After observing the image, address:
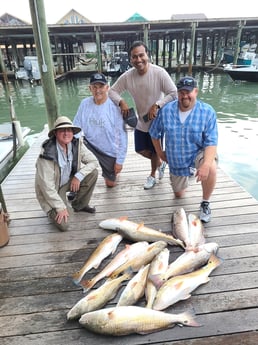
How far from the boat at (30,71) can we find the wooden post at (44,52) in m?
16.5

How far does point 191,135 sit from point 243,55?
23.6 m

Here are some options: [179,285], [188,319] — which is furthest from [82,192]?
[188,319]

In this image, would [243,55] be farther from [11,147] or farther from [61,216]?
[61,216]

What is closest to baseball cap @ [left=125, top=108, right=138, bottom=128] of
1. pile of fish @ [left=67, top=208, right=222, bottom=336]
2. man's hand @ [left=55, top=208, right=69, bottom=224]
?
pile of fish @ [left=67, top=208, right=222, bottom=336]

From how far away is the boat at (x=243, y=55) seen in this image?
20.4m

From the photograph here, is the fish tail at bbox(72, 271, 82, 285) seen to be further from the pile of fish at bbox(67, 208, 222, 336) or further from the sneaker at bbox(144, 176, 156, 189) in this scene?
the sneaker at bbox(144, 176, 156, 189)

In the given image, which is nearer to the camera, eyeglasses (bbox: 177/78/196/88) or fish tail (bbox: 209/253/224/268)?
fish tail (bbox: 209/253/224/268)

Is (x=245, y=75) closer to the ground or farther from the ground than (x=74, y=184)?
closer to the ground

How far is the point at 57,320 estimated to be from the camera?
1898 mm

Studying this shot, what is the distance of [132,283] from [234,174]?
469 centimetres

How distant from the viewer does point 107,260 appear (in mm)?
2461

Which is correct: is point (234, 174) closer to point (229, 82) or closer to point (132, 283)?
point (132, 283)

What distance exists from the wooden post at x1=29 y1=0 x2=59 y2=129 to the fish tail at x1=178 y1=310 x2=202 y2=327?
458 centimetres

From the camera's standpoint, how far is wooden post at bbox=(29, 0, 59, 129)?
4.64m
